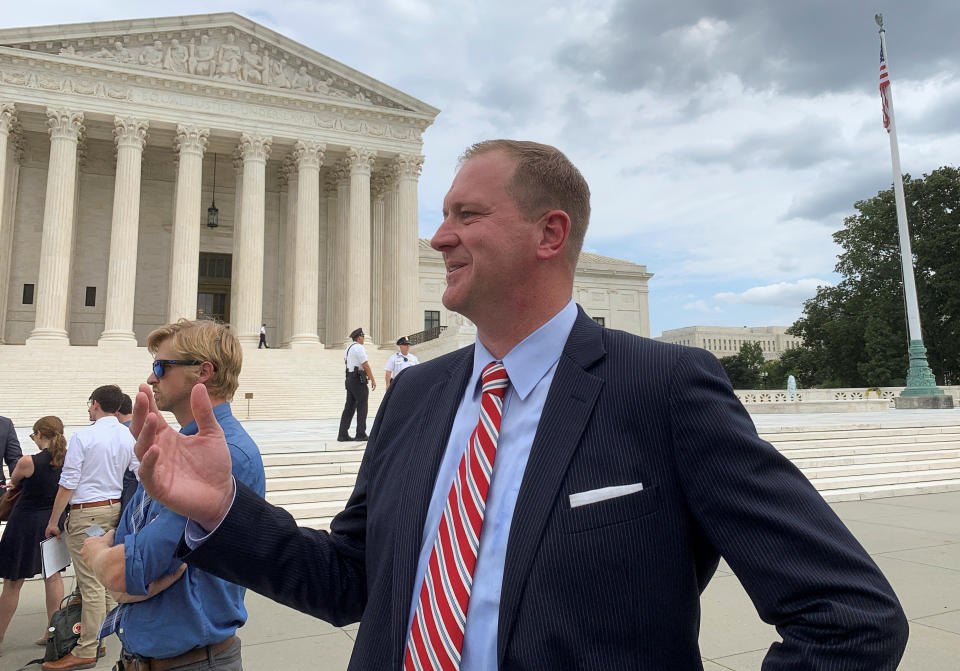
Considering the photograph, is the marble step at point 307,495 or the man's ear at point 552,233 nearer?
the man's ear at point 552,233

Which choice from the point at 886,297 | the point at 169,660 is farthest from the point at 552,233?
the point at 886,297

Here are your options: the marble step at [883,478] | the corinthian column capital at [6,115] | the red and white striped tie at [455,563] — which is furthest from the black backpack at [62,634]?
the corinthian column capital at [6,115]

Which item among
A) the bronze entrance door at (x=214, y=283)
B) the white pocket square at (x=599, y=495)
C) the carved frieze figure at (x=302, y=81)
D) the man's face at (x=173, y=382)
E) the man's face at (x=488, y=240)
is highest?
the carved frieze figure at (x=302, y=81)

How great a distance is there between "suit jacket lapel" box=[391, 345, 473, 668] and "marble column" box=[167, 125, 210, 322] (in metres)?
31.9

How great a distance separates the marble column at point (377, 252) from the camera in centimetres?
3669

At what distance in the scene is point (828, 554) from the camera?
1299mm

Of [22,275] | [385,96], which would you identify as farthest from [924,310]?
[22,275]

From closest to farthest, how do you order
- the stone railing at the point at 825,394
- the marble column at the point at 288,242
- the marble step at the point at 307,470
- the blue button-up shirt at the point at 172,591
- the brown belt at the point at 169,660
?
the blue button-up shirt at the point at 172,591 < the brown belt at the point at 169,660 < the marble step at the point at 307,470 < the stone railing at the point at 825,394 < the marble column at the point at 288,242

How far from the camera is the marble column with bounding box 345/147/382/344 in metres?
34.1

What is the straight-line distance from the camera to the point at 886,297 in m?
43.4

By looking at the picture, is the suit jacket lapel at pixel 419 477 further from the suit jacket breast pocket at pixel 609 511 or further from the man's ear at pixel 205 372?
the man's ear at pixel 205 372

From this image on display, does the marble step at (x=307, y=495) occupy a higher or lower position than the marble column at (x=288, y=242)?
lower

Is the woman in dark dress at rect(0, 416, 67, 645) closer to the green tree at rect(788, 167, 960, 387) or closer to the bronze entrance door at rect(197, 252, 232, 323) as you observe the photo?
the bronze entrance door at rect(197, 252, 232, 323)

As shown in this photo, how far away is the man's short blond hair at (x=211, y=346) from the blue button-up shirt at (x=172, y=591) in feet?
0.44
